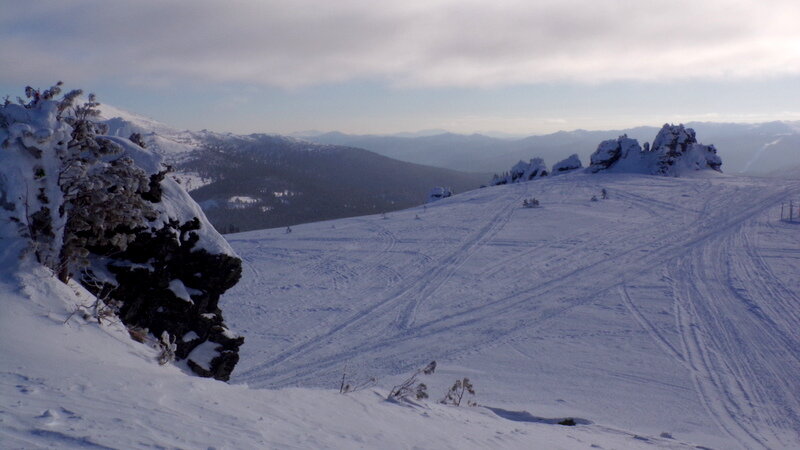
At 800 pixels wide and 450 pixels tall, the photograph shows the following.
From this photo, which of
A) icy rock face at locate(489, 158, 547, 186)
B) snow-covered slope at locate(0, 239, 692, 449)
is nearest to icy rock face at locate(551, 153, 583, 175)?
icy rock face at locate(489, 158, 547, 186)

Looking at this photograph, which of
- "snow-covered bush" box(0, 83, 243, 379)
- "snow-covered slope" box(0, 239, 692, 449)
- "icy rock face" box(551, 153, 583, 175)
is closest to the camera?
"snow-covered slope" box(0, 239, 692, 449)

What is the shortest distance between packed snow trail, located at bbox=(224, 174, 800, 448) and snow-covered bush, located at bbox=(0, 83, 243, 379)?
2.33 m

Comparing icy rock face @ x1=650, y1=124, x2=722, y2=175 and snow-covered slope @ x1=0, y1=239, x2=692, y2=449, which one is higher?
icy rock face @ x1=650, y1=124, x2=722, y2=175

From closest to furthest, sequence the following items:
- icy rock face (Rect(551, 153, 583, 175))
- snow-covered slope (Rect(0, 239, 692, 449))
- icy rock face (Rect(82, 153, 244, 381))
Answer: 1. snow-covered slope (Rect(0, 239, 692, 449))
2. icy rock face (Rect(82, 153, 244, 381))
3. icy rock face (Rect(551, 153, 583, 175))

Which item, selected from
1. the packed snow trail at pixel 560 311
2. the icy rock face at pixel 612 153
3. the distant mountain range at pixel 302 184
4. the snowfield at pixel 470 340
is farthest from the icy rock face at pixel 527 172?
the distant mountain range at pixel 302 184

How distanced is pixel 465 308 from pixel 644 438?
6.14 metres

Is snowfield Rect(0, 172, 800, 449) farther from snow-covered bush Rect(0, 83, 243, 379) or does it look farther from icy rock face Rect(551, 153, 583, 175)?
icy rock face Rect(551, 153, 583, 175)

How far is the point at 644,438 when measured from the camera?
6504 mm

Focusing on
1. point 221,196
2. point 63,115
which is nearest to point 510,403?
point 63,115

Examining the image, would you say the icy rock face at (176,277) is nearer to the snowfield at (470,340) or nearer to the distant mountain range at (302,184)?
the snowfield at (470,340)

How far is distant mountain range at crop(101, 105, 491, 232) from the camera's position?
77.8 metres

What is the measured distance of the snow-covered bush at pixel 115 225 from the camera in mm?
5738

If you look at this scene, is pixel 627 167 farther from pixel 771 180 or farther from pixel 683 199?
pixel 683 199

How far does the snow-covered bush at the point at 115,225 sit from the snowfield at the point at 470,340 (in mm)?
543
